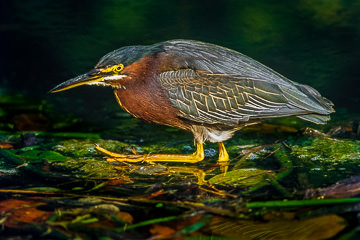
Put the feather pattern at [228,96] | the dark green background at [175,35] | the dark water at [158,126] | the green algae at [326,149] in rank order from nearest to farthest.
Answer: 1. the dark water at [158,126]
2. the feather pattern at [228,96]
3. the green algae at [326,149]
4. the dark green background at [175,35]

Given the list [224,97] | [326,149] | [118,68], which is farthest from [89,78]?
[326,149]

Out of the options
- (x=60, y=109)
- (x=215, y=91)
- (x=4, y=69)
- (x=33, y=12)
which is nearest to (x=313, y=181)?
(x=215, y=91)

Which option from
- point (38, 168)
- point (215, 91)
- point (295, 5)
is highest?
point (295, 5)

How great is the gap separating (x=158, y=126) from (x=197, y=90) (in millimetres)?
1684

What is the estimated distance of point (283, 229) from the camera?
4.35 metres

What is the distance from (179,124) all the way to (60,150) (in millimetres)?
1445

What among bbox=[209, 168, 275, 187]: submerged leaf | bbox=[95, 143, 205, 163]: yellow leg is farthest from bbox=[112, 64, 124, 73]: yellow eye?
bbox=[209, 168, 275, 187]: submerged leaf

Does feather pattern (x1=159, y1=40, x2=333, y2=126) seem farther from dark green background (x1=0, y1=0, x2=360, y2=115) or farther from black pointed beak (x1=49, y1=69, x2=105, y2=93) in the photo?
dark green background (x1=0, y1=0, x2=360, y2=115)

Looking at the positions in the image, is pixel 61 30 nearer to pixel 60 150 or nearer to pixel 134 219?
pixel 60 150

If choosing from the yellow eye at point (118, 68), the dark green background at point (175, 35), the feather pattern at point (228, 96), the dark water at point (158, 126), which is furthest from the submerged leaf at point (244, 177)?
the dark green background at point (175, 35)

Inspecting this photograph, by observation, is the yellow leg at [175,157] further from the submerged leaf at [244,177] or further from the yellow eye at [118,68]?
the yellow eye at [118,68]

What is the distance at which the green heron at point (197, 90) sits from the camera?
18.7ft

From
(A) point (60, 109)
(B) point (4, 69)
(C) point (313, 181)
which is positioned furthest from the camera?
(B) point (4, 69)

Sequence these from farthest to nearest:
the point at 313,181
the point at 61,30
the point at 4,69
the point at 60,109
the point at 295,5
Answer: the point at 295,5, the point at 61,30, the point at 4,69, the point at 60,109, the point at 313,181
